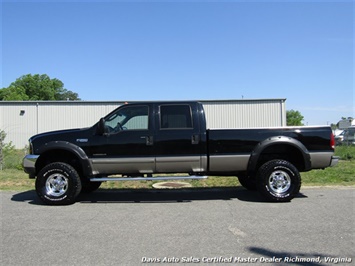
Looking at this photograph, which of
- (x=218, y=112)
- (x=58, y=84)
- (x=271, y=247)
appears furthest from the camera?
(x=58, y=84)

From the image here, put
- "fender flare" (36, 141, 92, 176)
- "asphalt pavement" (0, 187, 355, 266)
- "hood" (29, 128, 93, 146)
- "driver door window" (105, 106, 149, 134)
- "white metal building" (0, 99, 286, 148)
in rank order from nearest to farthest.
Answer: "asphalt pavement" (0, 187, 355, 266) < "fender flare" (36, 141, 92, 176) < "hood" (29, 128, 93, 146) < "driver door window" (105, 106, 149, 134) < "white metal building" (0, 99, 286, 148)

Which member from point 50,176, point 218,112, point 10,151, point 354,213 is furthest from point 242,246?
point 218,112

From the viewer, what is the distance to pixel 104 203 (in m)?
7.37

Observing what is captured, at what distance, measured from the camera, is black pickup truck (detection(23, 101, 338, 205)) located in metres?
7.20

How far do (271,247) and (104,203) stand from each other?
4.03m

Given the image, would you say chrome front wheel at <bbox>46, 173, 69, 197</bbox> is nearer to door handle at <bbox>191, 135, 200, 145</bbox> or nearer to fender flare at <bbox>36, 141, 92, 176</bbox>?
fender flare at <bbox>36, 141, 92, 176</bbox>

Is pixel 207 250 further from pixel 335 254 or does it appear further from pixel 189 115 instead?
pixel 189 115

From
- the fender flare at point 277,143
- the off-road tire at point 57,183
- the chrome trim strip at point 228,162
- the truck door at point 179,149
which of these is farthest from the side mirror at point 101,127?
the fender flare at point 277,143

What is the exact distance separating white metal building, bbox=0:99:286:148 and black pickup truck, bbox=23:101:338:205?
25249mm

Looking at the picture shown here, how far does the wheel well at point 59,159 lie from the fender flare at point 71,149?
0.62ft

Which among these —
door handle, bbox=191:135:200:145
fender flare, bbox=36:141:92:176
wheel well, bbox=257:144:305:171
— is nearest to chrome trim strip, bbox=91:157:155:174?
fender flare, bbox=36:141:92:176

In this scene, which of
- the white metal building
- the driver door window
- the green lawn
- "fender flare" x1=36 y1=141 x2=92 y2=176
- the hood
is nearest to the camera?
"fender flare" x1=36 y1=141 x2=92 y2=176

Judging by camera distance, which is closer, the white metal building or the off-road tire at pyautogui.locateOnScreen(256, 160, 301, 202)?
the off-road tire at pyautogui.locateOnScreen(256, 160, 301, 202)

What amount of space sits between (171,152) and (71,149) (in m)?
2.08
